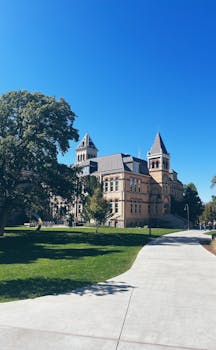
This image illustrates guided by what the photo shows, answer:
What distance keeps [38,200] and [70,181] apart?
395cm

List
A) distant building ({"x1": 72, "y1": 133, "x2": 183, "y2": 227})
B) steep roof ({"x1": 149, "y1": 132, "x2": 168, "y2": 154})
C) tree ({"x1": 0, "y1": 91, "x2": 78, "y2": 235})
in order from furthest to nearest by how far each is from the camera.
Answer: steep roof ({"x1": 149, "y1": 132, "x2": 168, "y2": 154}), distant building ({"x1": 72, "y1": 133, "x2": 183, "y2": 227}), tree ({"x1": 0, "y1": 91, "x2": 78, "y2": 235})

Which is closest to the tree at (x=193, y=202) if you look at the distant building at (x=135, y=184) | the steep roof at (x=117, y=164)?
the distant building at (x=135, y=184)

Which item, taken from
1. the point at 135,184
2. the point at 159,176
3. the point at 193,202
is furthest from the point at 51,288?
the point at 193,202

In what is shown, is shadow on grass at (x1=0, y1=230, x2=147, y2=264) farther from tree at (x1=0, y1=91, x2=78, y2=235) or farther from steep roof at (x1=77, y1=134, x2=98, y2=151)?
steep roof at (x1=77, y1=134, x2=98, y2=151)

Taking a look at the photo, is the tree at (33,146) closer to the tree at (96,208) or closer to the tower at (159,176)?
the tree at (96,208)

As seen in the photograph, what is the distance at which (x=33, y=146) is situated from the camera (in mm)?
27359

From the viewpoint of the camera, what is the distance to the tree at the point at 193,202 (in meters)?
70.4

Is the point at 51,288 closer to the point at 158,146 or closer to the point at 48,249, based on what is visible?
the point at 48,249

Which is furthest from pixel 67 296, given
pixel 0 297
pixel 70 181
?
pixel 70 181

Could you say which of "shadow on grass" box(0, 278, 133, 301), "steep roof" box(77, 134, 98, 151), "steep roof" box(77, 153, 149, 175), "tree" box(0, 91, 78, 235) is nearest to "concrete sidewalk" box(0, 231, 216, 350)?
"shadow on grass" box(0, 278, 133, 301)

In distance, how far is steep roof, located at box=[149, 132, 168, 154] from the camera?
64562 millimetres

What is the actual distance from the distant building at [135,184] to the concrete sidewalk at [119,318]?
155 feet

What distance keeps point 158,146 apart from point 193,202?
1769 centimetres

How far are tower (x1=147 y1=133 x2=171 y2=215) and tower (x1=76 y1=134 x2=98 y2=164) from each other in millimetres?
19807
